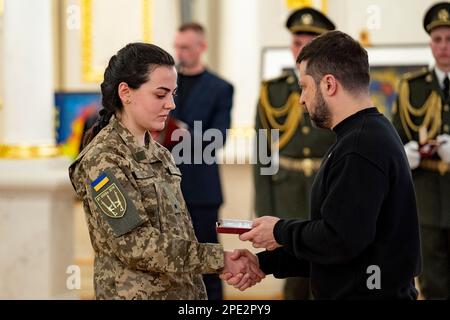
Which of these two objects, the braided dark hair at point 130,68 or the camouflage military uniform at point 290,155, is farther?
the camouflage military uniform at point 290,155

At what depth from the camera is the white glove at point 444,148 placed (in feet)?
15.3

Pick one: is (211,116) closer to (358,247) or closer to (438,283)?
(438,283)

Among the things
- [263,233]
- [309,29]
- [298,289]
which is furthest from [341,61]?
[298,289]

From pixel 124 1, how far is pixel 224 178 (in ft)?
5.04

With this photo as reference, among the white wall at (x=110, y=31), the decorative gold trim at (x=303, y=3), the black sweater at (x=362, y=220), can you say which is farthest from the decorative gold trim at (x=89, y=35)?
the black sweater at (x=362, y=220)

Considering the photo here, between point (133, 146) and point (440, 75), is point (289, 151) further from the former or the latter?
point (133, 146)

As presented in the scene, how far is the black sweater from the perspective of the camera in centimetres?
243

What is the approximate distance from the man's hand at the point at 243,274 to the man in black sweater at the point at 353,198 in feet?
0.99

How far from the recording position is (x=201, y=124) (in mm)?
5422

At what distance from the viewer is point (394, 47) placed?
6340mm

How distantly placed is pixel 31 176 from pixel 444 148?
82.5 inches

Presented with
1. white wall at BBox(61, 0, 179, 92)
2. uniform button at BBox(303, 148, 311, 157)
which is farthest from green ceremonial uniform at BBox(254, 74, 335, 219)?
white wall at BBox(61, 0, 179, 92)

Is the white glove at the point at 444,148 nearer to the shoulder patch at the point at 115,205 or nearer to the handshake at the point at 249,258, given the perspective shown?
the handshake at the point at 249,258

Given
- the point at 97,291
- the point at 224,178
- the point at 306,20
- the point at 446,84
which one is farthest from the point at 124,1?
the point at 97,291
